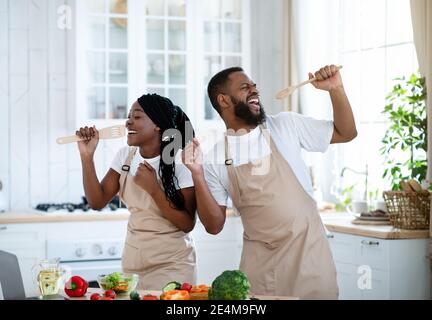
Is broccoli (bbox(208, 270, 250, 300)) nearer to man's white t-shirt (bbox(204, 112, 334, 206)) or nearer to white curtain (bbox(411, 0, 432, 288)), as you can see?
man's white t-shirt (bbox(204, 112, 334, 206))

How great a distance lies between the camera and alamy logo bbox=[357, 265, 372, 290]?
12.4 feet

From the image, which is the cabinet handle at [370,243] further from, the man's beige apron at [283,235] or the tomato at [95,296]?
the tomato at [95,296]

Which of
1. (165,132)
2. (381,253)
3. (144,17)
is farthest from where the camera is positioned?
(144,17)

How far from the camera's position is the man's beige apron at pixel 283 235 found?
9.09 ft

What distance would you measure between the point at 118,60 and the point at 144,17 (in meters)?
0.33

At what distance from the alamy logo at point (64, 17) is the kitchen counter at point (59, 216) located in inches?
50.2

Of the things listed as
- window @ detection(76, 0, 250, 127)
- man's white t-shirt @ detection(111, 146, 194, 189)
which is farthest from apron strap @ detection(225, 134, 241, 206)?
window @ detection(76, 0, 250, 127)

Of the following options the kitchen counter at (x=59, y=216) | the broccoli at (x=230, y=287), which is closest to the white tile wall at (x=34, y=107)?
the kitchen counter at (x=59, y=216)

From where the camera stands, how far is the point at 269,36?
5570 mm

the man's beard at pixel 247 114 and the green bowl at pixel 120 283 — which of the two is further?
the man's beard at pixel 247 114

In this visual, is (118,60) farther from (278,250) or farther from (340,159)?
(278,250)

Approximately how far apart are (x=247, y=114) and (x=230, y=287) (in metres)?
0.92
